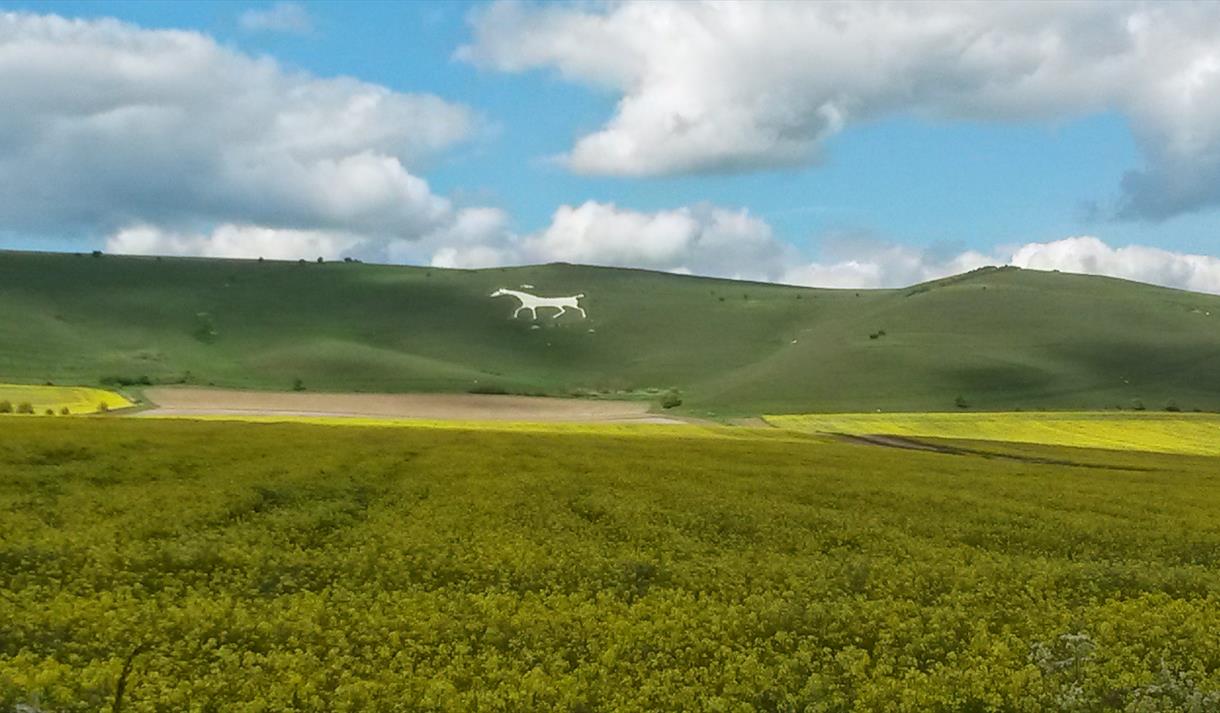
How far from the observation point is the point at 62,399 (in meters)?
105

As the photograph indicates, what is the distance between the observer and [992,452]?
3093 inches

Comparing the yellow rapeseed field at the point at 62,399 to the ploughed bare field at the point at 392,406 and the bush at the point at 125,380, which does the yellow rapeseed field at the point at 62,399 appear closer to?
the ploughed bare field at the point at 392,406

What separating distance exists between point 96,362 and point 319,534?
5726 inches

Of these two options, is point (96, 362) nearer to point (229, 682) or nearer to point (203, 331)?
point (203, 331)

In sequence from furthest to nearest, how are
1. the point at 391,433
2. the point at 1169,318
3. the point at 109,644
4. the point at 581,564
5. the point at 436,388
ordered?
1. the point at 1169,318
2. the point at 436,388
3. the point at 391,433
4. the point at 581,564
5. the point at 109,644

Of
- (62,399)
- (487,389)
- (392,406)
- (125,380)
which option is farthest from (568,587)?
(125,380)

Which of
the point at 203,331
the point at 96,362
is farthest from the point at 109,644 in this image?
the point at 203,331

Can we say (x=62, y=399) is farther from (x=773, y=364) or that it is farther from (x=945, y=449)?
(x=773, y=364)

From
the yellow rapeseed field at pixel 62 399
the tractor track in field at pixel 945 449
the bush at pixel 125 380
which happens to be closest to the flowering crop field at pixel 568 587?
the tractor track in field at pixel 945 449

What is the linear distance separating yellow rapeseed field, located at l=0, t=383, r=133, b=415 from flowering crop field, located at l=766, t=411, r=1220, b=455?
65895 mm

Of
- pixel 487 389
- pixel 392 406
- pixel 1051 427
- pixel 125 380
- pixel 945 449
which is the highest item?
pixel 487 389

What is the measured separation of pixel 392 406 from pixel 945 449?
6164 centimetres

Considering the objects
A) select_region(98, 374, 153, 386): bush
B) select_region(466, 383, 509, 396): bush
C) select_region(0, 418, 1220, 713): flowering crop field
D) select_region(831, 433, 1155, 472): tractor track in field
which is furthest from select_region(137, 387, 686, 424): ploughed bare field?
select_region(0, 418, 1220, 713): flowering crop field

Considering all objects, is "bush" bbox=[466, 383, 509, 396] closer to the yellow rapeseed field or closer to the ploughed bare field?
the ploughed bare field
